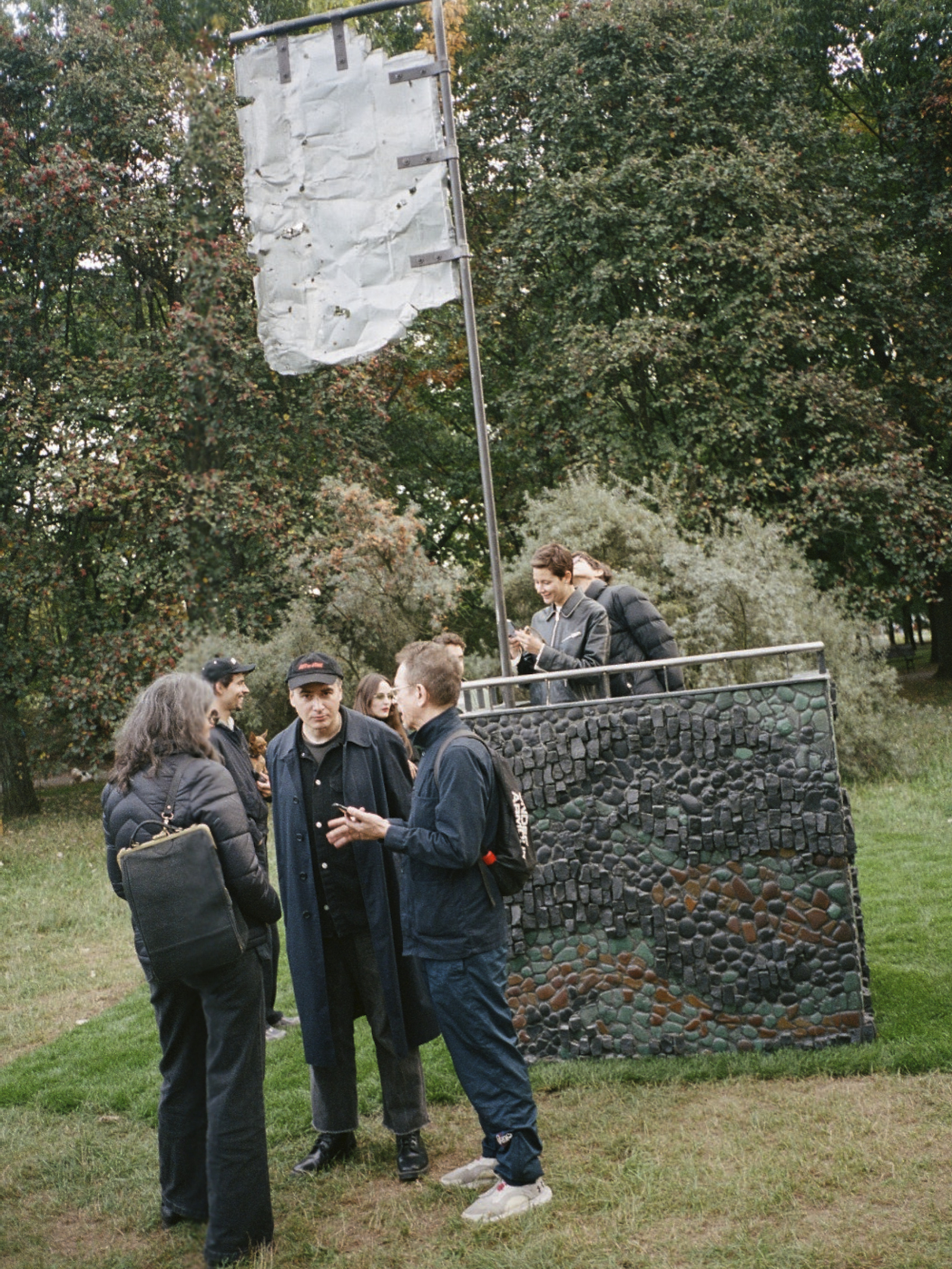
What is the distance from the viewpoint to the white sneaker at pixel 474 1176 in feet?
14.1

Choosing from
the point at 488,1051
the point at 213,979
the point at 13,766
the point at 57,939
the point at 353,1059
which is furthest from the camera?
the point at 13,766

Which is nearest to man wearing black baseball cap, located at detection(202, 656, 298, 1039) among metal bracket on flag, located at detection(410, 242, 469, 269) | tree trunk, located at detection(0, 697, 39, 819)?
metal bracket on flag, located at detection(410, 242, 469, 269)

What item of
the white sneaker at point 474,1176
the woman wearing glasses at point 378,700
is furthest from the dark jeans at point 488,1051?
the woman wearing glasses at point 378,700

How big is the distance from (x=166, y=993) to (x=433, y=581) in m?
11.3

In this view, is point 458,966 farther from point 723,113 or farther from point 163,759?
point 723,113

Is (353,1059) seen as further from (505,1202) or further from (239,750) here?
(239,750)

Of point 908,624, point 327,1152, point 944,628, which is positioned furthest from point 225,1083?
point 908,624

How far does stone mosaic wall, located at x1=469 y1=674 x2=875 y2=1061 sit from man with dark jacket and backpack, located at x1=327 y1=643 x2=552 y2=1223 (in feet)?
4.87

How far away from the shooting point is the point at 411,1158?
4465mm

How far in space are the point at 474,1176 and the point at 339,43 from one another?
4540mm

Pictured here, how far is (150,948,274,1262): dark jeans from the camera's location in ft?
12.3

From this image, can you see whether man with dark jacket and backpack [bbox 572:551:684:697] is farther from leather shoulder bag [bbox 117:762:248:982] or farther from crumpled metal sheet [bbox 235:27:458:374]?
leather shoulder bag [bbox 117:762:248:982]

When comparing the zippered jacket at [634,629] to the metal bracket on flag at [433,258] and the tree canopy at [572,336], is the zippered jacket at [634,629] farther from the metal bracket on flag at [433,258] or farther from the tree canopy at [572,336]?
the tree canopy at [572,336]

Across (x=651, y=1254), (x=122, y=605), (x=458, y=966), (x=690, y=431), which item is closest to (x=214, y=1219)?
(x=458, y=966)
